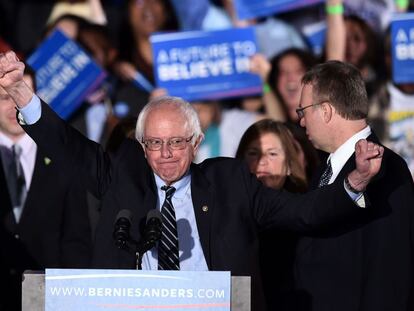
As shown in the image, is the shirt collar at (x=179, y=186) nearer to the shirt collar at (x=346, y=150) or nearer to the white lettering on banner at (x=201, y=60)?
the shirt collar at (x=346, y=150)

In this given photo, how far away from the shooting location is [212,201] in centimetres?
442

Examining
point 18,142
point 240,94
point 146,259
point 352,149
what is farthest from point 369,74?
point 146,259

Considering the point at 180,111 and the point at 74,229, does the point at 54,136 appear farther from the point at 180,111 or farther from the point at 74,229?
the point at 74,229

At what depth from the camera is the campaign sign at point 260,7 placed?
7.80m

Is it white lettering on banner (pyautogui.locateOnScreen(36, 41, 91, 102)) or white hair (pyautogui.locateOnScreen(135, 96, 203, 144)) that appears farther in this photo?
white lettering on banner (pyautogui.locateOnScreen(36, 41, 91, 102))

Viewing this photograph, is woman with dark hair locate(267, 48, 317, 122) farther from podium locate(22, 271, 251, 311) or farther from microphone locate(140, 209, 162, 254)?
podium locate(22, 271, 251, 311)

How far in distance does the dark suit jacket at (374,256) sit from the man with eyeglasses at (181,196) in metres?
0.16

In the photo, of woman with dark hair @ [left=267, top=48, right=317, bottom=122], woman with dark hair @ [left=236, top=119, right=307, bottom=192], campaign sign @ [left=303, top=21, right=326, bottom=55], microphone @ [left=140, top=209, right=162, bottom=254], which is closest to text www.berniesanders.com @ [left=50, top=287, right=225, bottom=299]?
microphone @ [left=140, top=209, right=162, bottom=254]

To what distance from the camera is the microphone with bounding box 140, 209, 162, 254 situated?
3.80m

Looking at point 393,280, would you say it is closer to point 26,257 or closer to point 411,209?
point 411,209

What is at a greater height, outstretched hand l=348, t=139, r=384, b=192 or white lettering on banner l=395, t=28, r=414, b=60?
white lettering on banner l=395, t=28, r=414, b=60

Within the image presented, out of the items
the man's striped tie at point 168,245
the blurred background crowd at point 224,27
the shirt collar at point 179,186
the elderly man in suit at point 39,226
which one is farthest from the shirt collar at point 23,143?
the man's striped tie at point 168,245

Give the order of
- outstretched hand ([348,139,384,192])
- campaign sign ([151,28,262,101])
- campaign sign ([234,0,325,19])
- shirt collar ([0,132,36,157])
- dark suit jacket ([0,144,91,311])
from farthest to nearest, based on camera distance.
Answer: campaign sign ([234,0,325,19]) < campaign sign ([151,28,262,101]) < shirt collar ([0,132,36,157]) < dark suit jacket ([0,144,91,311]) < outstretched hand ([348,139,384,192])

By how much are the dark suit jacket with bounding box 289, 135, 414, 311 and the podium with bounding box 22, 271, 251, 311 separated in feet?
3.14
